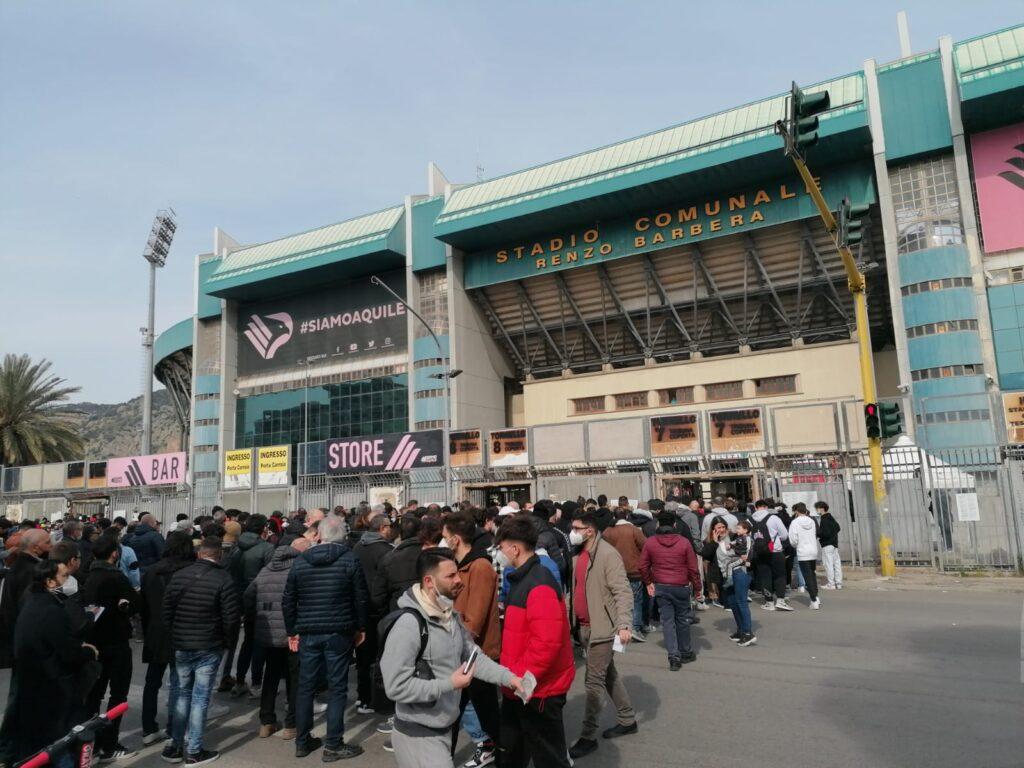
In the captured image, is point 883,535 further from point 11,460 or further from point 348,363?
point 11,460

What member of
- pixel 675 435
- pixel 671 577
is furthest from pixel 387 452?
pixel 671 577

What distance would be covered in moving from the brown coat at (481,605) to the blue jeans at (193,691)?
220 cm

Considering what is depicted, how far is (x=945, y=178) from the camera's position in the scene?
80.3ft

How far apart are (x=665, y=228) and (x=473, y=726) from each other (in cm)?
2740

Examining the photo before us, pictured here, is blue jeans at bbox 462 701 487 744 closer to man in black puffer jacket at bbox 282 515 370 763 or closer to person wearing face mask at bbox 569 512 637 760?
person wearing face mask at bbox 569 512 637 760

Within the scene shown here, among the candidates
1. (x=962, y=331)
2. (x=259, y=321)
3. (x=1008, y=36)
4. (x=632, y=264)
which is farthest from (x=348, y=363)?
(x=1008, y=36)

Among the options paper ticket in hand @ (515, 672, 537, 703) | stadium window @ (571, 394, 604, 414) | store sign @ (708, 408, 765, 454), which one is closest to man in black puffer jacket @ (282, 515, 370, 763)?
paper ticket in hand @ (515, 672, 537, 703)

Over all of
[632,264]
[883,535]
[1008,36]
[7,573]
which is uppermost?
[1008,36]

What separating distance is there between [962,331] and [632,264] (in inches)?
533

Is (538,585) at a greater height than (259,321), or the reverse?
(259,321)

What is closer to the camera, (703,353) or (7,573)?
(7,573)

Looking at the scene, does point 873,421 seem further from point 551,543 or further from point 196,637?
point 196,637

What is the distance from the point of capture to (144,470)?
3519cm

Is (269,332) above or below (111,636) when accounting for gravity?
above
